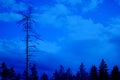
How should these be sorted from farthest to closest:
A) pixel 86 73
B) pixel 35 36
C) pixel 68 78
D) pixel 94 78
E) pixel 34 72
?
pixel 68 78 < pixel 86 73 < pixel 34 72 < pixel 94 78 < pixel 35 36

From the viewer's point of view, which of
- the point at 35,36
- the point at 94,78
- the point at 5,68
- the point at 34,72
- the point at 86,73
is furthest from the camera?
the point at 86,73

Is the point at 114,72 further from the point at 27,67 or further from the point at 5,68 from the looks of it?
the point at 27,67

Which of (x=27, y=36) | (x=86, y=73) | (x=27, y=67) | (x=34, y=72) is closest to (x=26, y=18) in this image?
(x=27, y=36)

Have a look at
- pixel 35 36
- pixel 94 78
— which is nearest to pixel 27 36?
pixel 35 36

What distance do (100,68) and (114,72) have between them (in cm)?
429

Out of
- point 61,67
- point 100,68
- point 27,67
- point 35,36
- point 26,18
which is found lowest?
point 27,67

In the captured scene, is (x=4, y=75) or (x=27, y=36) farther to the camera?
(x=4, y=75)

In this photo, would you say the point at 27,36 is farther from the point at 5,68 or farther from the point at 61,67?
the point at 61,67

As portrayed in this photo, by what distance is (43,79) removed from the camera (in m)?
126

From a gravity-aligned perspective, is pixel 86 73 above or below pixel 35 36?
above

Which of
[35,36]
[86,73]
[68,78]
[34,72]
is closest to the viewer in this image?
[35,36]

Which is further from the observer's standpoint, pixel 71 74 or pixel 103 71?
pixel 71 74

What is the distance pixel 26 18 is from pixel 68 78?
91512 millimetres

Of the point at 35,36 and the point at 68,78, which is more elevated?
the point at 68,78
